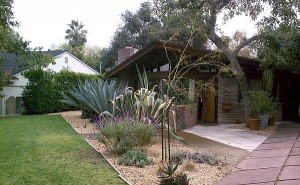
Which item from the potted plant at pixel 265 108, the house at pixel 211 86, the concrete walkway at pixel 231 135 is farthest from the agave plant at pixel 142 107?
the potted plant at pixel 265 108

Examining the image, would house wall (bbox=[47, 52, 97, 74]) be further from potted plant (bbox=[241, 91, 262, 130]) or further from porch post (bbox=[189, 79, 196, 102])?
potted plant (bbox=[241, 91, 262, 130])

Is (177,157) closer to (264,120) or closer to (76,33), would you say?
(264,120)

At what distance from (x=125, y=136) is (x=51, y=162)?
5.34 feet

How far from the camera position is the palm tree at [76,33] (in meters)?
59.1

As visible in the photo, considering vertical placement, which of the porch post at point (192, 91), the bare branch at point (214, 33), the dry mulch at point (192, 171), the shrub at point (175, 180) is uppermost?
the bare branch at point (214, 33)

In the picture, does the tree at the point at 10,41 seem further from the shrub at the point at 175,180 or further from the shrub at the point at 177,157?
the shrub at the point at 175,180

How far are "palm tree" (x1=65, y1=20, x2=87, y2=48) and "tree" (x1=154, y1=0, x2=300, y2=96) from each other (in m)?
47.6

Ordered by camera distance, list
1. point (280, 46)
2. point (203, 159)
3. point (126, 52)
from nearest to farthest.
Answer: point (203, 159), point (280, 46), point (126, 52)

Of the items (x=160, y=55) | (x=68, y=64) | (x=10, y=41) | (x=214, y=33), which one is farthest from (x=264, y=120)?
(x=68, y=64)

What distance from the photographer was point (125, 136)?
7301 millimetres

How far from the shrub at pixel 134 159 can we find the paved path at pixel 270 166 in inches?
62.2

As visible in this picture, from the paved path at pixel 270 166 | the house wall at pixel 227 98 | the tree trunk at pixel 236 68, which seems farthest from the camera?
the house wall at pixel 227 98

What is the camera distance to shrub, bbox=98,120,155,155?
7.22 metres

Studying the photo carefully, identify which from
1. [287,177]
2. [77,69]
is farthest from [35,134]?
[77,69]
